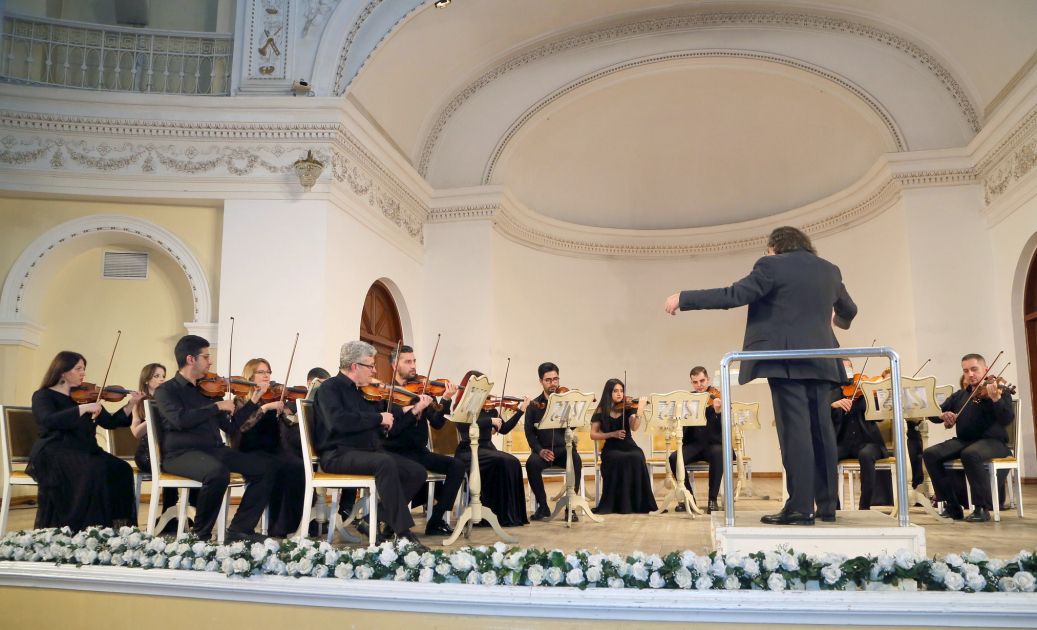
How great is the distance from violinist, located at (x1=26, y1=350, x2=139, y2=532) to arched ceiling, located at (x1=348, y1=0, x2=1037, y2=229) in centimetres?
437

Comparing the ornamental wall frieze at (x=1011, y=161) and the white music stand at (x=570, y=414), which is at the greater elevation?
the ornamental wall frieze at (x=1011, y=161)

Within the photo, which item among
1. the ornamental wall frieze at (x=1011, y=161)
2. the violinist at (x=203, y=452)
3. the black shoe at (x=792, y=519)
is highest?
the ornamental wall frieze at (x=1011, y=161)

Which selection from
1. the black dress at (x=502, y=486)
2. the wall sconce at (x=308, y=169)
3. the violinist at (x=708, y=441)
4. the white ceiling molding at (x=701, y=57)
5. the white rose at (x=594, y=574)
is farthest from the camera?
the white ceiling molding at (x=701, y=57)

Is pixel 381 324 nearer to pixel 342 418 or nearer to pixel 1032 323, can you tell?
pixel 342 418

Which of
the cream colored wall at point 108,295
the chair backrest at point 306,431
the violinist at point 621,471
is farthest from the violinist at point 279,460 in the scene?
the cream colored wall at point 108,295

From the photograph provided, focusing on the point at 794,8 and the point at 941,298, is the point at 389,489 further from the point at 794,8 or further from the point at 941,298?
the point at 794,8

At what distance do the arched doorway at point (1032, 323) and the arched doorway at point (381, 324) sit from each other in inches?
258

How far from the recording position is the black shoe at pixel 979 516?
5.83 m

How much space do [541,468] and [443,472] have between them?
4.57ft

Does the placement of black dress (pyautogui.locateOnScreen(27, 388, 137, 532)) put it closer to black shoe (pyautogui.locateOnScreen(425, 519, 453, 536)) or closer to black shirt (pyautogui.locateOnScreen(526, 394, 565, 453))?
black shoe (pyautogui.locateOnScreen(425, 519, 453, 536))

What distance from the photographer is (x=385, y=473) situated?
4.52m

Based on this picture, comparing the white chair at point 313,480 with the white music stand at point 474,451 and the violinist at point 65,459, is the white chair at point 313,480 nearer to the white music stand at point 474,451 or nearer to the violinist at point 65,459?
the white music stand at point 474,451

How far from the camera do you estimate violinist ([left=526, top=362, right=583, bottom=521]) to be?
676cm

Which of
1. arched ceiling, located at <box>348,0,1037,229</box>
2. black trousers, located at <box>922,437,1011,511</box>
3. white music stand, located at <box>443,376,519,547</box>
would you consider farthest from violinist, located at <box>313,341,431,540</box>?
arched ceiling, located at <box>348,0,1037,229</box>
